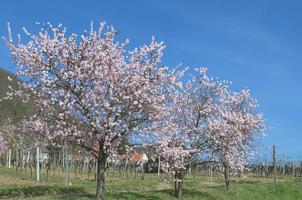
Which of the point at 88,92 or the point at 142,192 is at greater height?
the point at 88,92

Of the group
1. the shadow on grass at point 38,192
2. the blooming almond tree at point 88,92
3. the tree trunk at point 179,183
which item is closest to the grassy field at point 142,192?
the shadow on grass at point 38,192

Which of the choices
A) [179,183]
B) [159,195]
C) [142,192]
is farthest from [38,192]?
[179,183]

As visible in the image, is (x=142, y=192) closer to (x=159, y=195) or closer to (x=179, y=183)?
(x=159, y=195)

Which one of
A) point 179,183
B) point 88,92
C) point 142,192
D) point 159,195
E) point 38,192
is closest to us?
point 88,92

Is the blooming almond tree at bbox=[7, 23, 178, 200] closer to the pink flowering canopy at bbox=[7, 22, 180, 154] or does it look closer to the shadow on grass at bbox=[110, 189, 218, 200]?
the pink flowering canopy at bbox=[7, 22, 180, 154]

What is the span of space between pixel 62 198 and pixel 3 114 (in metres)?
46.7

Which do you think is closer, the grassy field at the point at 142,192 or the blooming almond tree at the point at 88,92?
the blooming almond tree at the point at 88,92

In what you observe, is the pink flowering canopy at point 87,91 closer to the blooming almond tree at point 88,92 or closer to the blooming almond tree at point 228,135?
the blooming almond tree at point 88,92

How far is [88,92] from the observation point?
20.1 metres

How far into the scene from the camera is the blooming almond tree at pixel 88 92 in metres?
20.0

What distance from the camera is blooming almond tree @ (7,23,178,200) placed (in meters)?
20.0

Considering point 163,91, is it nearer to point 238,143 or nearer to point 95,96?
point 95,96

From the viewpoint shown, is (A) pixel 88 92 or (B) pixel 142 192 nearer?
(A) pixel 88 92

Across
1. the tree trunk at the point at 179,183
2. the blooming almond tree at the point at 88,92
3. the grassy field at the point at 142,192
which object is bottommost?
the grassy field at the point at 142,192
